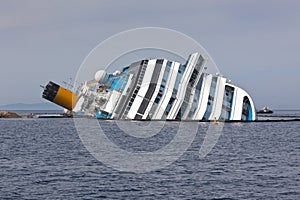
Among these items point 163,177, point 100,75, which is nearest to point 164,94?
point 100,75

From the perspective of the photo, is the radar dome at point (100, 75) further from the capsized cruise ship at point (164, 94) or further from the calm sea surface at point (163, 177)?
the calm sea surface at point (163, 177)

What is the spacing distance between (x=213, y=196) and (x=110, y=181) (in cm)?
896

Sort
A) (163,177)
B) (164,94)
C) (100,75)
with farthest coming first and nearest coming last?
(100,75)
(164,94)
(163,177)

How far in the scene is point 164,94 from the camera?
3725 inches

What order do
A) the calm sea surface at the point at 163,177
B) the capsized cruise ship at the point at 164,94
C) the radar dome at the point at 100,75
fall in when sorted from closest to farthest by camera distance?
1. the calm sea surface at the point at 163,177
2. the capsized cruise ship at the point at 164,94
3. the radar dome at the point at 100,75

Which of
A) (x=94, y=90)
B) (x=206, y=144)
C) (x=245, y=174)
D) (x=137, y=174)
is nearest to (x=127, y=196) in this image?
(x=137, y=174)

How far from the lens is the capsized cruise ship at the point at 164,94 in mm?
94625

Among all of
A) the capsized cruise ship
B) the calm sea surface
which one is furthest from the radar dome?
the calm sea surface

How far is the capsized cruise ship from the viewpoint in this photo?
9462 cm

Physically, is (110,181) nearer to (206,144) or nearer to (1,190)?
(1,190)

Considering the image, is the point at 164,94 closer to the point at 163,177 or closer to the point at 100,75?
the point at 100,75

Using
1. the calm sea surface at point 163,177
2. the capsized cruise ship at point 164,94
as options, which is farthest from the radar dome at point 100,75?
the calm sea surface at point 163,177

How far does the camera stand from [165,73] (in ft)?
318

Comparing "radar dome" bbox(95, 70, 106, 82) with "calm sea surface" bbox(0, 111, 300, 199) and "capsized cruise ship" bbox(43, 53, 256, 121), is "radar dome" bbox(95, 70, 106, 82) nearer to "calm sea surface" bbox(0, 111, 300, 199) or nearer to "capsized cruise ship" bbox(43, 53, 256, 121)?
"capsized cruise ship" bbox(43, 53, 256, 121)
